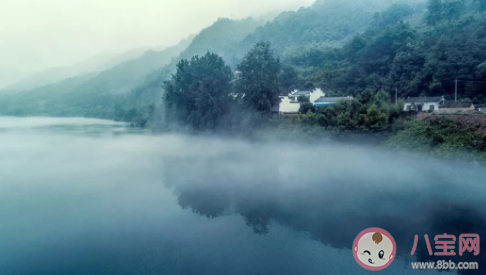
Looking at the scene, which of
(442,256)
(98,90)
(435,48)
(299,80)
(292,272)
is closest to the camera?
(292,272)

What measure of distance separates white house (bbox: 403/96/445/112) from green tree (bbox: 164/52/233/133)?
8.87 meters

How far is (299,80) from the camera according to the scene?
22.6 meters

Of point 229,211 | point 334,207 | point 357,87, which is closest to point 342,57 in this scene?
point 357,87

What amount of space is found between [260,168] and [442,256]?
665 cm

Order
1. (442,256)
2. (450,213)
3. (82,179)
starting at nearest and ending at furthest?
(442,256), (450,213), (82,179)

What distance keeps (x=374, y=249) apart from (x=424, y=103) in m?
11.6

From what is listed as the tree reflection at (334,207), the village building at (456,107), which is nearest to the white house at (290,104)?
the village building at (456,107)

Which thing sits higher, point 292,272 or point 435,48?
point 435,48

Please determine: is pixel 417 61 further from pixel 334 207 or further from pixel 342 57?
pixel 334 207

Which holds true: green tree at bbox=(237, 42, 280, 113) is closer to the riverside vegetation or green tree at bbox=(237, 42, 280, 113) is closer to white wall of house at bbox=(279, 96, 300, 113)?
the riverside vegetation

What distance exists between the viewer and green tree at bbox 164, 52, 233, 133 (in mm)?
17359

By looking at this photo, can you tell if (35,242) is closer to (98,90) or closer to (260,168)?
(260,168)

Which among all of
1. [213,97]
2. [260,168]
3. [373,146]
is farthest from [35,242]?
[213,97]

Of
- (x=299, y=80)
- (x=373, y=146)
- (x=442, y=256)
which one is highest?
(x=299, y=80)
